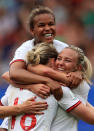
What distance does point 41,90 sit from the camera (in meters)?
2.21

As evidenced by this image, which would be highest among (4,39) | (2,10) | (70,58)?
(70,58)

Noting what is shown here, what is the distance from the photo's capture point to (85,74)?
7.72 ft

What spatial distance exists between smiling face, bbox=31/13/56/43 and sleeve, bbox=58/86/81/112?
756 millimetres

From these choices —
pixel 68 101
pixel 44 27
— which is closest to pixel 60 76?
pixel 68 101

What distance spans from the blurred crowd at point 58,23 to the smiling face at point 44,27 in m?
2.92

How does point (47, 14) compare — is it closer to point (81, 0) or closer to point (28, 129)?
point (28, 129)

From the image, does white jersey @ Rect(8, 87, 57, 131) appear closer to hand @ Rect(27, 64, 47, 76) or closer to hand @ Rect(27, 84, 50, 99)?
hand @ Rect(27, 84, 50, 99)

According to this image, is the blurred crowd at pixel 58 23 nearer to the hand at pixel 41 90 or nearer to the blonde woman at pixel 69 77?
the blonde woman at pixel 69 77

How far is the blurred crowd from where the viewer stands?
19.5 feet

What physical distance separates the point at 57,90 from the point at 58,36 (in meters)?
3.84

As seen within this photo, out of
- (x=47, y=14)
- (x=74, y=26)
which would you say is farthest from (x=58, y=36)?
(x=47, y=14)

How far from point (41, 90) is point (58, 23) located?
396 cm

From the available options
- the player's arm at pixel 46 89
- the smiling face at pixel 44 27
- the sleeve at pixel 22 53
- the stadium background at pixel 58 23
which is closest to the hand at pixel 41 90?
the player's arm at pixel 46 89

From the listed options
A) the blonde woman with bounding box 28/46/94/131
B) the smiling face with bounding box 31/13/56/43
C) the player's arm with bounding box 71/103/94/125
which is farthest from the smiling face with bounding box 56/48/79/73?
the smiling face with bounding box 31/13/56/43
